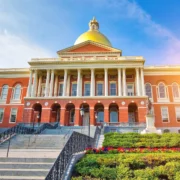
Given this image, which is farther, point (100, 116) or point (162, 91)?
point (162, 91)

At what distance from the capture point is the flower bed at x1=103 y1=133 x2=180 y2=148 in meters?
16.1

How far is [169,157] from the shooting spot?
8.38 metres

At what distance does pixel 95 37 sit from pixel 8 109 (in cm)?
2480

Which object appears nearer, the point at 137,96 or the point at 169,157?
the point at 169,157

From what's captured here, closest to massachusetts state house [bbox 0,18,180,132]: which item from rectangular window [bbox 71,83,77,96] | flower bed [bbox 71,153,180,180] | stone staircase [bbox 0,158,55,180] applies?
rectangular window [bbox 71,83,77,96]

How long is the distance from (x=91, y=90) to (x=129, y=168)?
91.6ft

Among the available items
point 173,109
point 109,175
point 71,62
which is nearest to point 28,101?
point 71,62

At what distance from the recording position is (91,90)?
3550 cm

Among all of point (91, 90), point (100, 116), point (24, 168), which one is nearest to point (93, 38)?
point (91, 90)

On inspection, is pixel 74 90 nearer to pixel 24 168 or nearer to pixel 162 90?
pixel 162 90

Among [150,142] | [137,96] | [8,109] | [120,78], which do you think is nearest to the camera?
[150,142]

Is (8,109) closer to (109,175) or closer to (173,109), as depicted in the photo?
(173,109)

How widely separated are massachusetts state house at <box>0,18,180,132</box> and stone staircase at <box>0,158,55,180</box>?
24229 mm

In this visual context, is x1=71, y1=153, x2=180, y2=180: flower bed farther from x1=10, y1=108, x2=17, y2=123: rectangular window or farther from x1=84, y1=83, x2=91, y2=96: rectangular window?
x1=10, y1=108, x2=17, y2=123: rectangular window
